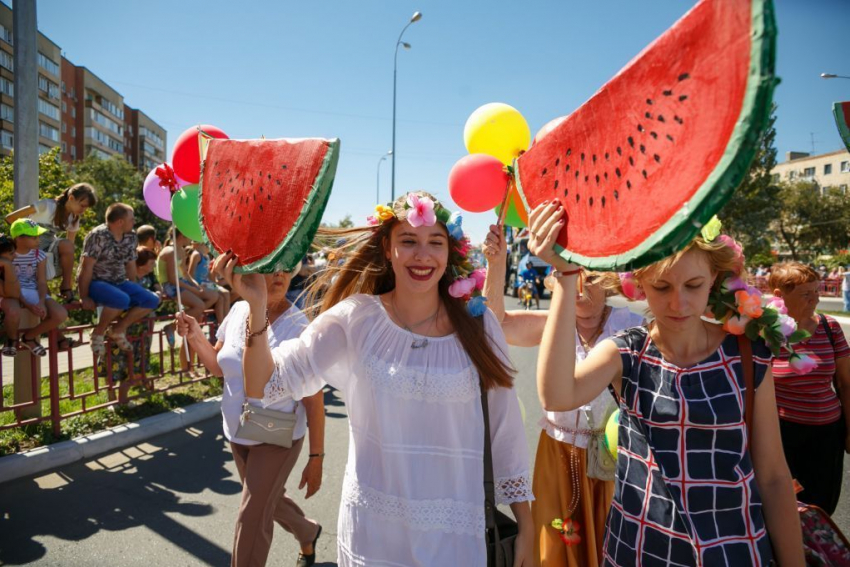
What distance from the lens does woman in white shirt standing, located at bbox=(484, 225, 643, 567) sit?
254 cm

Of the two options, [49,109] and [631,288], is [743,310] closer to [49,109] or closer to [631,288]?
Result: [631,288]

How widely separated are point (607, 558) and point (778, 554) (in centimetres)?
54

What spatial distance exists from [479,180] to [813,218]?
50.7m

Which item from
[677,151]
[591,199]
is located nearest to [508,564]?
[591,199]

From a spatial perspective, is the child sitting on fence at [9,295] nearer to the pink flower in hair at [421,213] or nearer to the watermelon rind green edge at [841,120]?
the pink flower in hair at [421,213]

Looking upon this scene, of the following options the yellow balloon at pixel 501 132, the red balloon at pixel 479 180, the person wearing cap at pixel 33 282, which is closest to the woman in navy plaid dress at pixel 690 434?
the red balloon at pixel 479 180

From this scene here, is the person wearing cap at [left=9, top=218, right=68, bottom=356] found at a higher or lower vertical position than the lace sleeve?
higher

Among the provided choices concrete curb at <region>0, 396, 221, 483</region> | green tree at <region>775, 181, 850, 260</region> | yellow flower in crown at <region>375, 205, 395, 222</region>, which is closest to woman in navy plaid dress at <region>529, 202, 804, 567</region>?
yellow flower in crown at <region>375, 205, 395, 222</region>

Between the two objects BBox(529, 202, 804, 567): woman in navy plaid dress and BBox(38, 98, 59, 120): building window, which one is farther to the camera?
BBox(38, 98, 59, 120): building window

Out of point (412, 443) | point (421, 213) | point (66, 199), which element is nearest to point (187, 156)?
point (421, 213)

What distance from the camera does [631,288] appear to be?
6.39 feet

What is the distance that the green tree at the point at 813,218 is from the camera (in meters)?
41.2

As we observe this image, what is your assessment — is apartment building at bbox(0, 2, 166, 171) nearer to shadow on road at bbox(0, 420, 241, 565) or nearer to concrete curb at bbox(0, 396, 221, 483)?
concrete curb at bbox(0, 396, 221, 483)

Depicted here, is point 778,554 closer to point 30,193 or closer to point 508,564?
point 508,564
